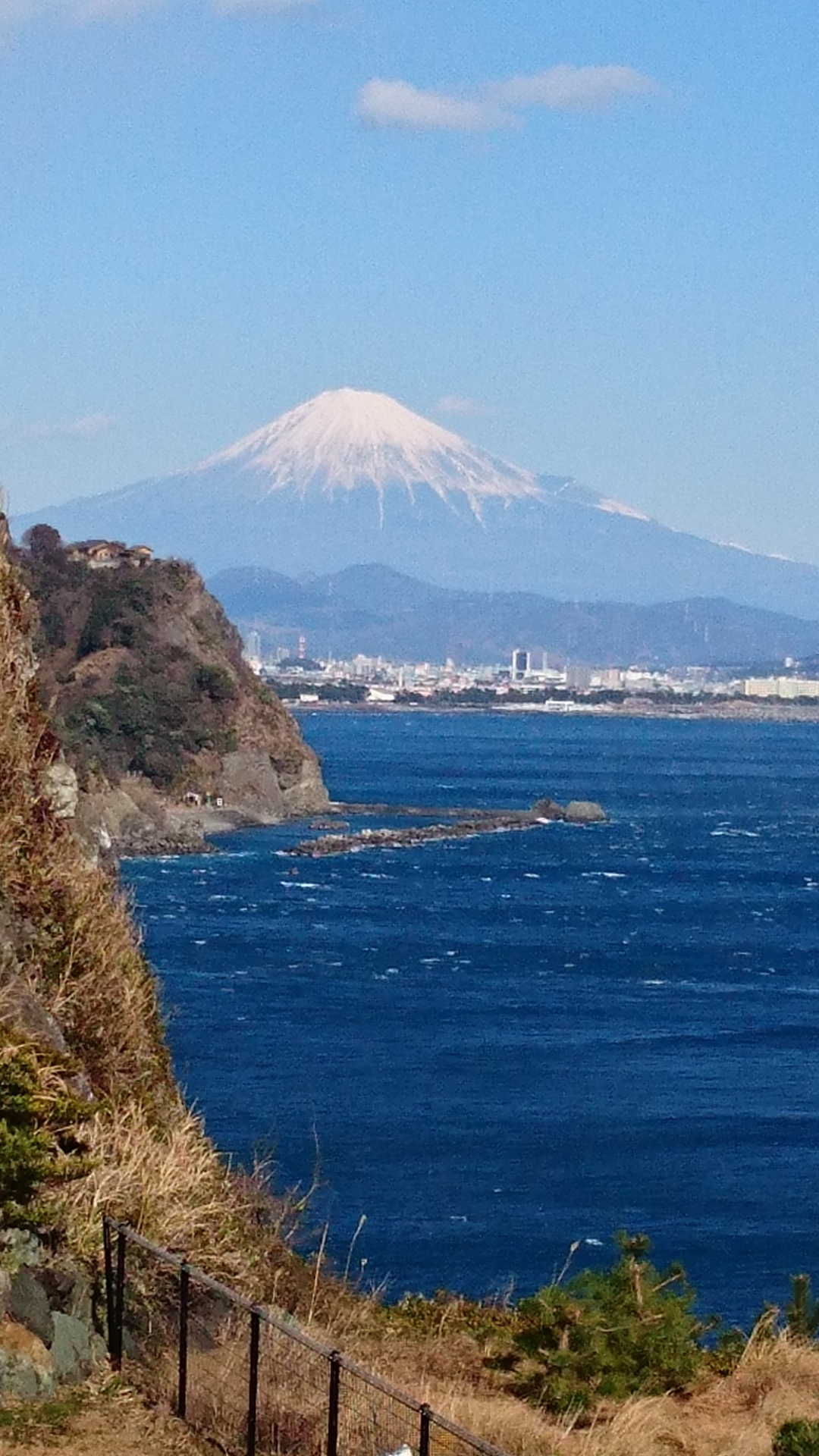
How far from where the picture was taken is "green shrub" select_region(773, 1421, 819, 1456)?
7766 mm

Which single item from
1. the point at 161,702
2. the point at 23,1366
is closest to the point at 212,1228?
the point at 23,1366

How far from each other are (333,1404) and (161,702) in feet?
301

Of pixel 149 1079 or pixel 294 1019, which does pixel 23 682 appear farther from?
pixel 294 1019

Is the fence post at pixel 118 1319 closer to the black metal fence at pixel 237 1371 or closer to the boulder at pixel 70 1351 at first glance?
the black metal fence at pixel 237 1371

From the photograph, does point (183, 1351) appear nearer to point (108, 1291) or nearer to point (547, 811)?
point (108, 1291)

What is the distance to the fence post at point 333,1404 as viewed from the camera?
7.29 m

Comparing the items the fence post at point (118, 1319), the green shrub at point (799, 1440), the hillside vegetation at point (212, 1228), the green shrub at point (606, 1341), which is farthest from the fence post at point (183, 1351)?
the green shrub at point (799, 1440)

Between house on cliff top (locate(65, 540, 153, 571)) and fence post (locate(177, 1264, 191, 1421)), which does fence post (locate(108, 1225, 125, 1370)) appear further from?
house on cliff top (locate(65, 540, 153, 571))

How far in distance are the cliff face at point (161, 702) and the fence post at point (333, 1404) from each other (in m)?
79.9

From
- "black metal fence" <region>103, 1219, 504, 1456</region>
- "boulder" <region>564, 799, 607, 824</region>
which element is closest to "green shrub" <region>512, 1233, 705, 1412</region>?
"black metal fence" <region>103, 1219, 504, 1456</region>

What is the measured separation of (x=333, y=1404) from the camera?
7426mm

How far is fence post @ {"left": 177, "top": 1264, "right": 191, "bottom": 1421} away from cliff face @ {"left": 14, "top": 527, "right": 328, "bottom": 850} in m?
79.1

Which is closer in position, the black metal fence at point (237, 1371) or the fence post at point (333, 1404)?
the fence post at point (333, 1404)

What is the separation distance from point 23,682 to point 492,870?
210ft
